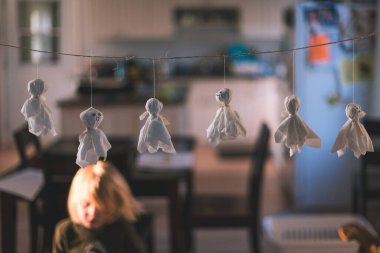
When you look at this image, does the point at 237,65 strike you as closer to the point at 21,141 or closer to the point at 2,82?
the point at 2,82

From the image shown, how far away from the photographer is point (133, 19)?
7.97 meters

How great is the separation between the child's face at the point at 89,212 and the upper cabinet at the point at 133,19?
19.6 feet

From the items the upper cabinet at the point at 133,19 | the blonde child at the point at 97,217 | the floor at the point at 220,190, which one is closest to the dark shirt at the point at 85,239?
the blonde child at the point at 97,217

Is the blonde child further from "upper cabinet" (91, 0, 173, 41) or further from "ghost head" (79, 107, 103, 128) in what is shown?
"upper cabinet" (91, 0, 173, 41)

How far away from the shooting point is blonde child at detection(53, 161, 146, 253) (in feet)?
7.20

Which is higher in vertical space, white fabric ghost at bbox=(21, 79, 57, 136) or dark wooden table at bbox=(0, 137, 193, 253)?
white fabric ghost at bbox=(21, 79, 57, 136)

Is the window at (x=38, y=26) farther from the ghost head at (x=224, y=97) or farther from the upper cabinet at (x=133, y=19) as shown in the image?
the ghost head at (x=224, y=97)

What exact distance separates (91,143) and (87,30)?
6.96 m

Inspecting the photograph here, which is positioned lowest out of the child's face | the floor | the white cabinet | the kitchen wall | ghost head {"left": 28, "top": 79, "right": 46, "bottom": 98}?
the floor

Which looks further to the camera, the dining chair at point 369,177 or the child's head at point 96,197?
the dining chair at point 369,177

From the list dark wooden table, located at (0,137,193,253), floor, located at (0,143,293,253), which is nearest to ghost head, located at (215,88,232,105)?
dark wooden table, located at (0,137,193,253)

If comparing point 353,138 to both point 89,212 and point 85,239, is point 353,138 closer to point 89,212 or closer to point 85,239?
point 89,212

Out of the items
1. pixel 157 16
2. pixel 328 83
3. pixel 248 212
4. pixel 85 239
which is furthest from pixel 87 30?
pixel 85 239

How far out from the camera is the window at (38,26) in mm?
7738
